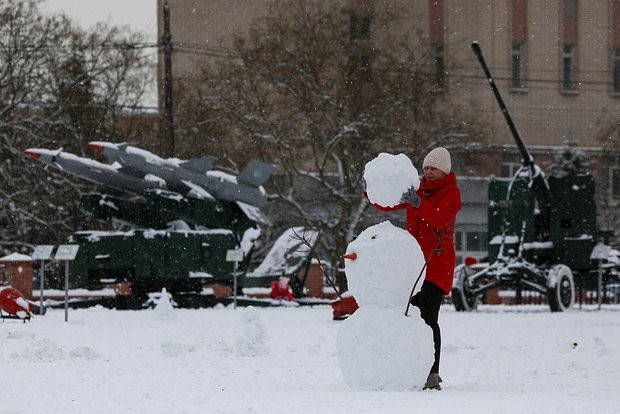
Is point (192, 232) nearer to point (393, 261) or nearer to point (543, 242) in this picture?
point (543, 242)

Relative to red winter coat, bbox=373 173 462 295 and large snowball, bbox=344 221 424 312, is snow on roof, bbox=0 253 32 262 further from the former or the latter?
large snowball, bbox=344 221 424 312

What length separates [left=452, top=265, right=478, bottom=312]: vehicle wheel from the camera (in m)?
25.3

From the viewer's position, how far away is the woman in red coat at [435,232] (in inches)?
392

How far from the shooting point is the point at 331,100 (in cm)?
3650

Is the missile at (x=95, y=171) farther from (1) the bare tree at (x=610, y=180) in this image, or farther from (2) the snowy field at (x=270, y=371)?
(1) the bare tree at (x=610, y=180)

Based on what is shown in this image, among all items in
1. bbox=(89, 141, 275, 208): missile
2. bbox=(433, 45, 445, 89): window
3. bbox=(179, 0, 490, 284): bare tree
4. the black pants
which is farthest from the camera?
bbox=(433, 45, 445, 89): window

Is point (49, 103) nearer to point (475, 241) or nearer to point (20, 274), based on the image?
point (20, 274)

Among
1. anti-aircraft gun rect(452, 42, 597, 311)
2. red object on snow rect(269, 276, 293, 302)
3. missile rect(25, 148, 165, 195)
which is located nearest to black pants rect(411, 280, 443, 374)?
anti-aircraft gun rect(452, 42, 597, 311)

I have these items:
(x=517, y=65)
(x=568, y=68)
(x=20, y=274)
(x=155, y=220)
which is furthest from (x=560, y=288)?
(x=568, y=68)

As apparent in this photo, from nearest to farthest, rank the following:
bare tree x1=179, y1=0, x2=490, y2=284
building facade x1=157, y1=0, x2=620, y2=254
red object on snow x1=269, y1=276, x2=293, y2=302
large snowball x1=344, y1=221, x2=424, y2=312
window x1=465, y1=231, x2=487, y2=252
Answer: large snowball x1=344, y1=221, x2=424, y2=312 → red object on snow x1=269, y1=276, x2=293, y2=302 → bare tree x1=179, y1=0, x2=490, y2=284 → building facade x1=157, y1=0, x2=620, y2=254 → window x1=465, y1=231, x2=487, y2=252

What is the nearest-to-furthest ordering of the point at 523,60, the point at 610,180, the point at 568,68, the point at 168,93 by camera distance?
the point at 168,93
the point at 523,60
the point at 610,180
the point at 568,68

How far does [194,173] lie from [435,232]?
2013 cm

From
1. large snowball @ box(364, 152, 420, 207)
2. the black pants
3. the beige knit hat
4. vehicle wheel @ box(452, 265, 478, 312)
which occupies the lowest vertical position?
vehicle wheel @ box(452, 265, 478, 312)

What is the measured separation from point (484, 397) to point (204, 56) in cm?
3583
